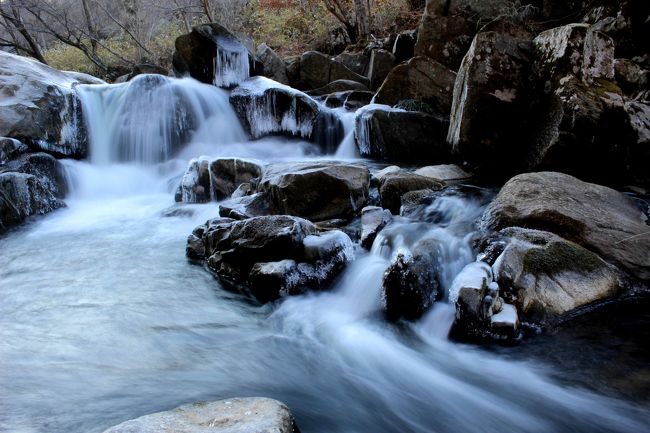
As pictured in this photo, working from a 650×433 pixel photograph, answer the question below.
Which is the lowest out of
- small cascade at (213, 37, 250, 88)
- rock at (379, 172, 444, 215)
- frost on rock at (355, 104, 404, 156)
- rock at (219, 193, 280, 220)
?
rock at (219, 193, 280, 220)

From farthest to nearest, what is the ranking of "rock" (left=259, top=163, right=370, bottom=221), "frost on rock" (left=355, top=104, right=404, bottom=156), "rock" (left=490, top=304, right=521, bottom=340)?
"frost on rock" (left=355, top=104, right=404, bottom=156) < "rock" (left=259, top=163, right=370, bottom=221) < "rock" (left=490, top=304, right=521, bottom=340)

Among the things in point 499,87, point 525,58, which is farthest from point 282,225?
point 525,58

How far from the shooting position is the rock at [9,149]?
313 inches

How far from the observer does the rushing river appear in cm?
288

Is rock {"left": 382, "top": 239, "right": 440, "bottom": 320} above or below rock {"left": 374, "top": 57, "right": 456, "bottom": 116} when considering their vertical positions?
below

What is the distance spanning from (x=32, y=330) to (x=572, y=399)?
4.48 metres

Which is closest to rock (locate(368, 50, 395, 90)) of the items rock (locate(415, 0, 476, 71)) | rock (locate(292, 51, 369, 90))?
rock (locate(292, 51, 369, 90))

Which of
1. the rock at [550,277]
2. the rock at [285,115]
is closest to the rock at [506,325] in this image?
the rock at [550,277]

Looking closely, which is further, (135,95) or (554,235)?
(135,95)

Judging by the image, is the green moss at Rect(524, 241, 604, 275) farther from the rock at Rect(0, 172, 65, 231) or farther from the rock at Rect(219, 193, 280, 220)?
the rock at Rect(0, 172, 65, 231)

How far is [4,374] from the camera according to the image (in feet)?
10.6

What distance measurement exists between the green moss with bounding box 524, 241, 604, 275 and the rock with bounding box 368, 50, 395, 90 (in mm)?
11074

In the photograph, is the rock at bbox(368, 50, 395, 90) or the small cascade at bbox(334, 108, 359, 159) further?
the rock at bbox(368, 50, 395, 90)

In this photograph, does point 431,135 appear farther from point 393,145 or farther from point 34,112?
point 34,112
